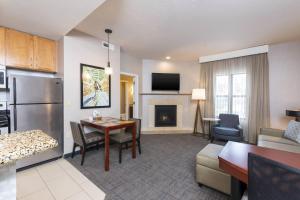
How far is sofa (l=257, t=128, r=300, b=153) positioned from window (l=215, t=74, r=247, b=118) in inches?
45.6

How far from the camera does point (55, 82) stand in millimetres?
2682

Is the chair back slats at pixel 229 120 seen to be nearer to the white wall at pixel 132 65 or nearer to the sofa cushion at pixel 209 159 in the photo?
the sofa cushion at pixel 209 159

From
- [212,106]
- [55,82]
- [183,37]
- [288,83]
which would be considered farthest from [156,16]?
[288,83]

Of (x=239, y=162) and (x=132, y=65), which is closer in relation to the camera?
(x=239, y=162)

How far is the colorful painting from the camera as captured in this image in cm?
307

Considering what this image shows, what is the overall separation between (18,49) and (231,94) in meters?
5.20

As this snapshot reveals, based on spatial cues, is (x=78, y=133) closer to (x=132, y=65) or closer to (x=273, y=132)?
(x=132, y=65)

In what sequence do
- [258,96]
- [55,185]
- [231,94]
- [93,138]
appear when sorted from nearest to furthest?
[55,185], [93,138], [258,96], [231,94]

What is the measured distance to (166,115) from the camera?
5.21m

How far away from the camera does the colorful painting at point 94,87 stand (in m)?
3.07

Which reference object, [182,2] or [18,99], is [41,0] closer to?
[18,99]

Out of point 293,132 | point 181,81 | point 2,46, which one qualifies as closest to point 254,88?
point 293,132

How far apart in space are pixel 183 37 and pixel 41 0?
2.59m

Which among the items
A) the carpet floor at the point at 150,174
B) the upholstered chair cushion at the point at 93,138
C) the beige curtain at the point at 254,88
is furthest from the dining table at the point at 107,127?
the beige curtain at the point at 254,88
